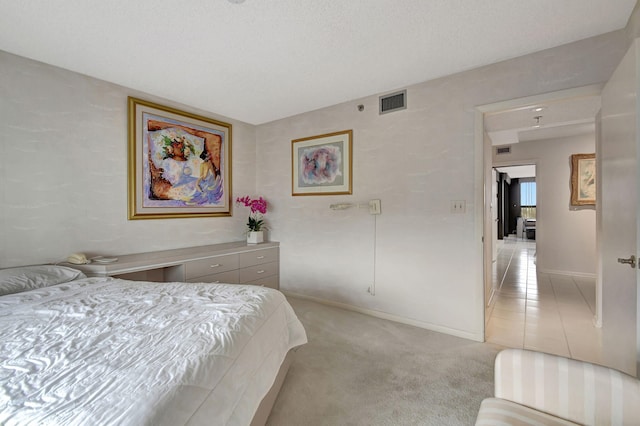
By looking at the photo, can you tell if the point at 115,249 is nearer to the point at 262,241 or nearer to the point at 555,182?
the point at 262,241

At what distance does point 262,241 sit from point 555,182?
528 centimetres

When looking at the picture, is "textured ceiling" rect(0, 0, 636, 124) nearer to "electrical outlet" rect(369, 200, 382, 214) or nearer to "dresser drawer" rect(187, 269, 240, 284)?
"electrical outlet" rect(369, 200, 382, 214)

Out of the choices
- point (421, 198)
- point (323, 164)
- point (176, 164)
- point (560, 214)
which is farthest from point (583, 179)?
point (176, 164)

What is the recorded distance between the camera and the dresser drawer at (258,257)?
11.2 feet

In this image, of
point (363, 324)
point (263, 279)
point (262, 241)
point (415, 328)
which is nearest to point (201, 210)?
point (262, 241)

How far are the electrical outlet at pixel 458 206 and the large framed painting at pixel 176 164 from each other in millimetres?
2801

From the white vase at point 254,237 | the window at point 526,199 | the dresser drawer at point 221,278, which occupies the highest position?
the window at point 526,199

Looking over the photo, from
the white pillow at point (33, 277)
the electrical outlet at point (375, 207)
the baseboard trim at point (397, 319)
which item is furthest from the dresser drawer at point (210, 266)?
the electrical outlet at point (375, 207)

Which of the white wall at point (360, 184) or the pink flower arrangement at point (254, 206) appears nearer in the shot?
the white wall at point (360, 184)

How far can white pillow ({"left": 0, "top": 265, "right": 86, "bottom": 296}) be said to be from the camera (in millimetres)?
1833

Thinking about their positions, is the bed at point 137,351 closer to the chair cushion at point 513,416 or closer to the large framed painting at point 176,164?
the chair cushion at point 513,416

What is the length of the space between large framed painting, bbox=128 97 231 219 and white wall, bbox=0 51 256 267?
0.11 metres

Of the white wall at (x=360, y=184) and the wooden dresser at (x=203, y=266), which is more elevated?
the white wall at (x=360, y=184)

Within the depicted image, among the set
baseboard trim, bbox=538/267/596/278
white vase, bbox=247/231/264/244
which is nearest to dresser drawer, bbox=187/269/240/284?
white vase, bbox=247/231/264/244
